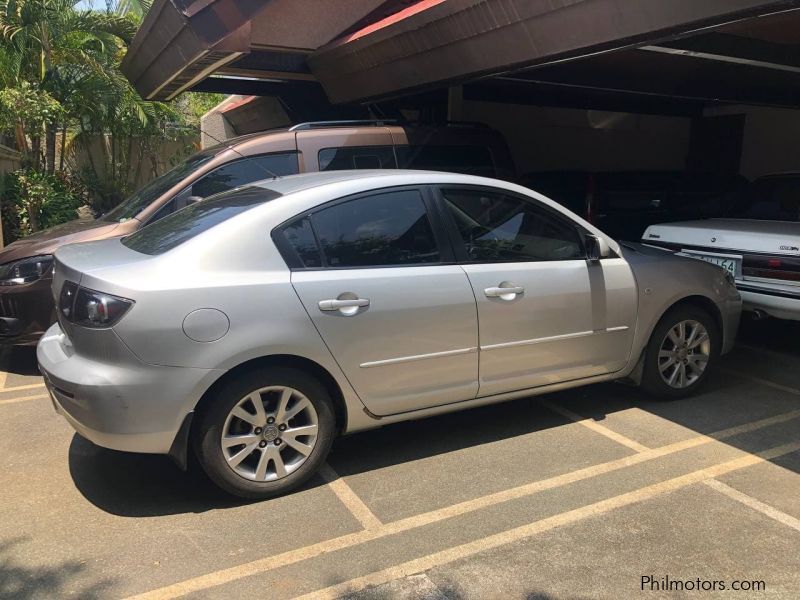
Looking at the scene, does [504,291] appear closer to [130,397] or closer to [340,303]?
[340,303]

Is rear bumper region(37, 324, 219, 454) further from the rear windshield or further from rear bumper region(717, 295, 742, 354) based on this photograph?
rear bumper region(717, 295, 742, 354)

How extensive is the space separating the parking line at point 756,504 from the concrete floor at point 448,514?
0.01 meters

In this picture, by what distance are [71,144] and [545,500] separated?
42.6 ft

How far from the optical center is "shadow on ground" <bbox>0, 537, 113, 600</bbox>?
2797 mm

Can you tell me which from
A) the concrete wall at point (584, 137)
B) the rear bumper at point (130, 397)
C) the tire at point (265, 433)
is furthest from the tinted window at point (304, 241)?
the concrete wall at point (584, 137)

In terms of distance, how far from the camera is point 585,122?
13.5 m

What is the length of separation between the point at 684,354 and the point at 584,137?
9513mm

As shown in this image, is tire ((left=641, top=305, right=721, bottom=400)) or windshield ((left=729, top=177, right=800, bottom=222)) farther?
windshield ((left=729, top=177, right=800, bottom=222))

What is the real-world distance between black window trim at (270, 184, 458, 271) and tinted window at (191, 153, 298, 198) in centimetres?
221

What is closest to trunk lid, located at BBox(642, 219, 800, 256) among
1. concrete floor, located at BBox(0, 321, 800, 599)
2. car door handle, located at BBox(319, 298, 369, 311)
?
concrete floor, located at BBox(0, 321, 800, 599)

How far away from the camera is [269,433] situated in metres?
3.48

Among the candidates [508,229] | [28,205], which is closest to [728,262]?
[508,229]

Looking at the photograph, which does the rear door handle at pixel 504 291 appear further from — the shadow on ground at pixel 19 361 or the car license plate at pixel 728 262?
the shadow on ground at pixel 19 361

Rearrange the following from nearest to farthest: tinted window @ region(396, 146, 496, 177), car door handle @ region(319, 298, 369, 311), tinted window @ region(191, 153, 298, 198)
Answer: car door handle @ region(319, 298, 369, 311)
tinted window @ region(191, 153, 298, 198)
tinted window @ region(396, 146, 496, 177)
